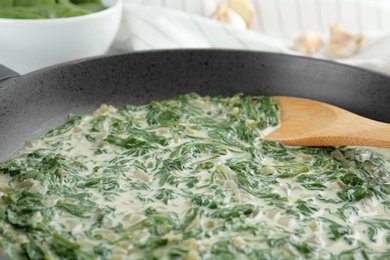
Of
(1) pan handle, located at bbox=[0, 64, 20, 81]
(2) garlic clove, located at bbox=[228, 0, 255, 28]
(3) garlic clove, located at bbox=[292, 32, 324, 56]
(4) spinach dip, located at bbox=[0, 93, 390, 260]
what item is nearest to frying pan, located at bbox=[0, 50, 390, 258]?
(1) pan handle, located at bbox=[0, 64, 20, 81]

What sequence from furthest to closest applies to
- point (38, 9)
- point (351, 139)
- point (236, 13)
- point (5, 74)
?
1. point (236, 13)
2. point (38, 9)
3. point (5, 74)
4. point (351, 139)

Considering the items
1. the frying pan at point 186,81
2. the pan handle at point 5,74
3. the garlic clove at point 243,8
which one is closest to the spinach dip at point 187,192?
the frying pan at point 186,81

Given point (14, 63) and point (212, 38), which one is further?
point (212, 38)

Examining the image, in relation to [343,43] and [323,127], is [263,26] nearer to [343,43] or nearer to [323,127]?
[343,43]

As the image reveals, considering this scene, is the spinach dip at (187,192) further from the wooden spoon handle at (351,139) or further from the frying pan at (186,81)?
the frying pan at (186,81)

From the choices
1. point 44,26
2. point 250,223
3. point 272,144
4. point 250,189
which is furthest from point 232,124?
point 44,26

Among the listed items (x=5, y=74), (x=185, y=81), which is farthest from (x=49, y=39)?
(x=185, y=81)

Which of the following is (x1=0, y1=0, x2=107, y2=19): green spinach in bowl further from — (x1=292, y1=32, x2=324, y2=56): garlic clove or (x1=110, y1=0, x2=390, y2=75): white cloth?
(x1=292, y1=32, x2=324, y2=56): garlic clove

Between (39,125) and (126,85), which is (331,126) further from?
(39,125)
